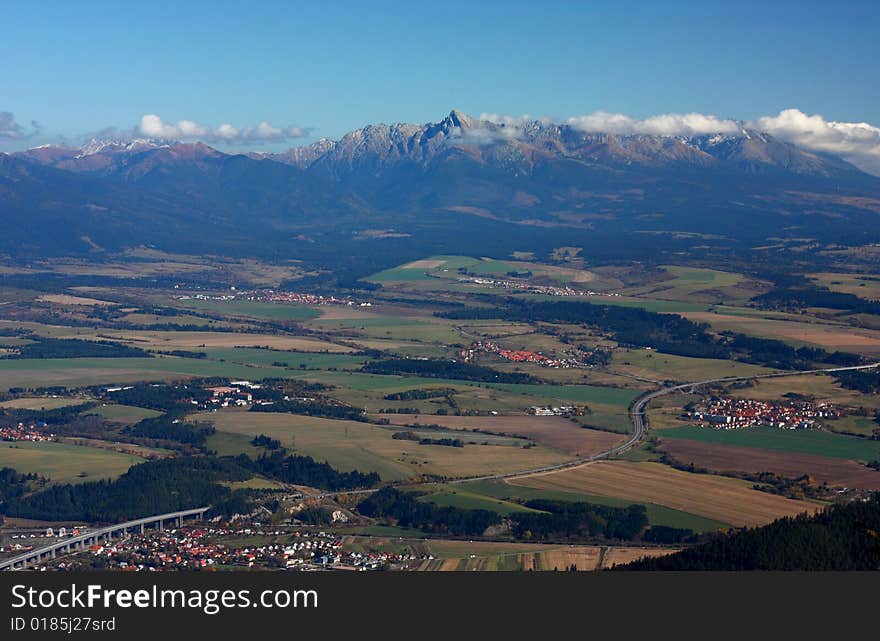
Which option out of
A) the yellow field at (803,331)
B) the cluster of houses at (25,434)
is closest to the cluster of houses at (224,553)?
the cluster of houses at (25,434)

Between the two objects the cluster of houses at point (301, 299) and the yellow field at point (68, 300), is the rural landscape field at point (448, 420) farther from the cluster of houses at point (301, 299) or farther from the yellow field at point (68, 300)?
the cluster of houses at point (301, 299)

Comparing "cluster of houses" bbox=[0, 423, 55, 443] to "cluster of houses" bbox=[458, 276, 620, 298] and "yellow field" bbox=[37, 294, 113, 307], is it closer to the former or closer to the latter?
"yellow field" bbox=[37, 294, 113, 307]

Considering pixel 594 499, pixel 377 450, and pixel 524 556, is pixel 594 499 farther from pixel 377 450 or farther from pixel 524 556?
pixel 377 450

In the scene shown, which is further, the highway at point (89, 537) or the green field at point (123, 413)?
the green field at point (123, 413)

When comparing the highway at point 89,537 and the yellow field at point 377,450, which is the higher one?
the yellow field at point 377,450

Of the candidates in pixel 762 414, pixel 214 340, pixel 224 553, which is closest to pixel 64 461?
pixel 224 553

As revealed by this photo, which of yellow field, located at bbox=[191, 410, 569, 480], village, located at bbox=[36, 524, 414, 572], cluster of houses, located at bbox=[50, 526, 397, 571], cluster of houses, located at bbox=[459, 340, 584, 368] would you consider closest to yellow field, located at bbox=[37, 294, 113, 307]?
cluster of houses, located at bbox=[459, 340, 584, 368]
